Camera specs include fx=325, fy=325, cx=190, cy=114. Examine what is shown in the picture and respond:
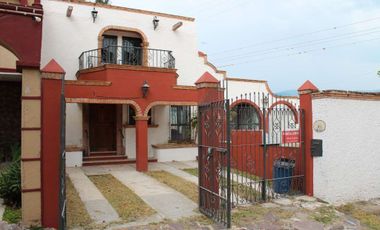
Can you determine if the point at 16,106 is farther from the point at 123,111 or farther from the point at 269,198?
the point at 269,198

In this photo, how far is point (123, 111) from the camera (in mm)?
14258

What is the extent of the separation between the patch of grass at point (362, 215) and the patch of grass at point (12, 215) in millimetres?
6385

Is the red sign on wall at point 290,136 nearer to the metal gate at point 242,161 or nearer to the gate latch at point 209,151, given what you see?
the metal gate at point 242,161

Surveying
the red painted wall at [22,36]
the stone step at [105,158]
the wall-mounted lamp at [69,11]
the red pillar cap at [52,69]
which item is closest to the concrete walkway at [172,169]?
the stone step at [105,158]

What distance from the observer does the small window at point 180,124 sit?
49.7 feet

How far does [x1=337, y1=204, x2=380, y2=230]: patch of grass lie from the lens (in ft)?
20.2

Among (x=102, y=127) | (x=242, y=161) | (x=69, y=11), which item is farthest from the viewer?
(x=102, y=127)

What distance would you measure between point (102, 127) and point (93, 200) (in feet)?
23.5

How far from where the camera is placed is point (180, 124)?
50.3 ft

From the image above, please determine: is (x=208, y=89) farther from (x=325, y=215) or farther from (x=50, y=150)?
(x=325, y=215)

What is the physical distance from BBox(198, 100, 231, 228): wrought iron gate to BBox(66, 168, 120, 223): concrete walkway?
69.4 inches

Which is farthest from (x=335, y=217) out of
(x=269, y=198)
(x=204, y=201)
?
(x=204, y=201)

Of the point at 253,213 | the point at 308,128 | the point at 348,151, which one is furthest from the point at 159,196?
the point at 348,151

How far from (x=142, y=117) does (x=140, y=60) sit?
422cm
